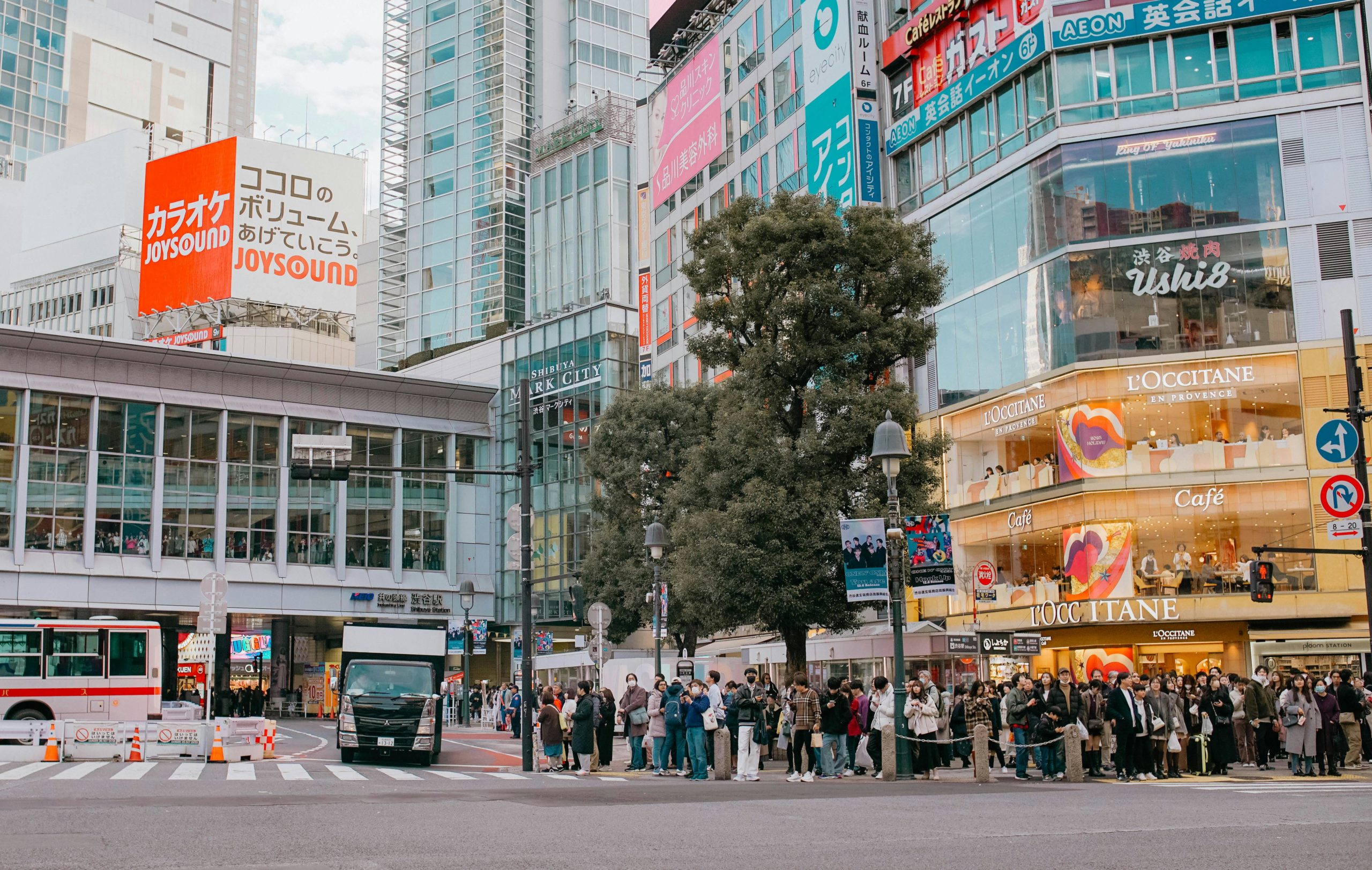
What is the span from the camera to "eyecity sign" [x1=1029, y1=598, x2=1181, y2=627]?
3328 centimetres

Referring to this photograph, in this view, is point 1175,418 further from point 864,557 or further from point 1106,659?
point 864,557

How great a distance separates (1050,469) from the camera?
118 feet

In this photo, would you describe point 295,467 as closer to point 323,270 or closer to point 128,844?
point 128,844

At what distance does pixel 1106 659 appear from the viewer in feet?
114

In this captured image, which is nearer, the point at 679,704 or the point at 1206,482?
the point at 679,704

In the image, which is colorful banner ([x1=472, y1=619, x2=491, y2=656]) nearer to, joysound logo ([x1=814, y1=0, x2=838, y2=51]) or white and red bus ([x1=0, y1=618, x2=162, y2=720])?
white and red bus ([x1=0, y1=618, x2=162, y2=720])

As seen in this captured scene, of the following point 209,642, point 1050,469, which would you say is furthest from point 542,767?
point 1050,469

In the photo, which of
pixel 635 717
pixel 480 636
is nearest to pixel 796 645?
pixel 635 717

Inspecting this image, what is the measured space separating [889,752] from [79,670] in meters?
21.0

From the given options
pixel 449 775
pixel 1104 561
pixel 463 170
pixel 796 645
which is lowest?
pixel 449 775

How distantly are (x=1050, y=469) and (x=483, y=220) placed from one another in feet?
179

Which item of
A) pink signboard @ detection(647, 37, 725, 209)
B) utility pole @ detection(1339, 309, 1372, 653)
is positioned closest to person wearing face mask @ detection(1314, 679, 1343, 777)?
utility pole @ detection(1339, 309, 1372, 653)

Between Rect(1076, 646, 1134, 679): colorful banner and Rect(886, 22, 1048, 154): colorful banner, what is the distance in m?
15.7

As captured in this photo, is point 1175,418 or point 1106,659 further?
point 1106,659
